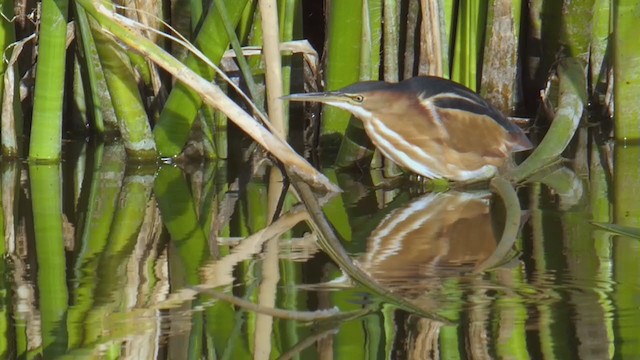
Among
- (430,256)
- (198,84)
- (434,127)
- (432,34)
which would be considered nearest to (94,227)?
(198,84)

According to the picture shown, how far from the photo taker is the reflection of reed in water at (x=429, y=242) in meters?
3.18

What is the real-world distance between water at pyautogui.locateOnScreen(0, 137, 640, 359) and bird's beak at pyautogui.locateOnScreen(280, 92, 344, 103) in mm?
338

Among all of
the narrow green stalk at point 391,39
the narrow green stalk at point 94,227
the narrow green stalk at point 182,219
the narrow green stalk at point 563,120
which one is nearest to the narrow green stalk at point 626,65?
the narrow green stalk at point 563,120

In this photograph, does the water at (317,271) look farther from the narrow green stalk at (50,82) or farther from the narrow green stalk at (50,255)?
the narrow green stalk at (50,82)

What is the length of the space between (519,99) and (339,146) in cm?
121

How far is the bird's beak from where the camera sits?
4.54 metres

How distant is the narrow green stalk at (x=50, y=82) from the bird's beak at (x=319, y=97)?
96 cm

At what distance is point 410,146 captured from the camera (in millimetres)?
4727

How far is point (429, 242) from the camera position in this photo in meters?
3.63

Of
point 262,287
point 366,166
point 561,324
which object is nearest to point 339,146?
point 366,166

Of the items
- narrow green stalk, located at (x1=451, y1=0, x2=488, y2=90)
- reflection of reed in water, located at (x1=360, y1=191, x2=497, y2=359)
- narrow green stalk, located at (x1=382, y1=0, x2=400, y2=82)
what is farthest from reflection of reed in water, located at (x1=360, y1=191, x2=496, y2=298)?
narrow green stalk, located at (x1=451, y1=0, x2=488, y2=90)

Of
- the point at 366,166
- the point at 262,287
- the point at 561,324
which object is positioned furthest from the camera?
the point at 366,166

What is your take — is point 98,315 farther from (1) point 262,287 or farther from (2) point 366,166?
(2) point 366,166

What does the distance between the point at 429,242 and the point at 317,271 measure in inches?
20.2
